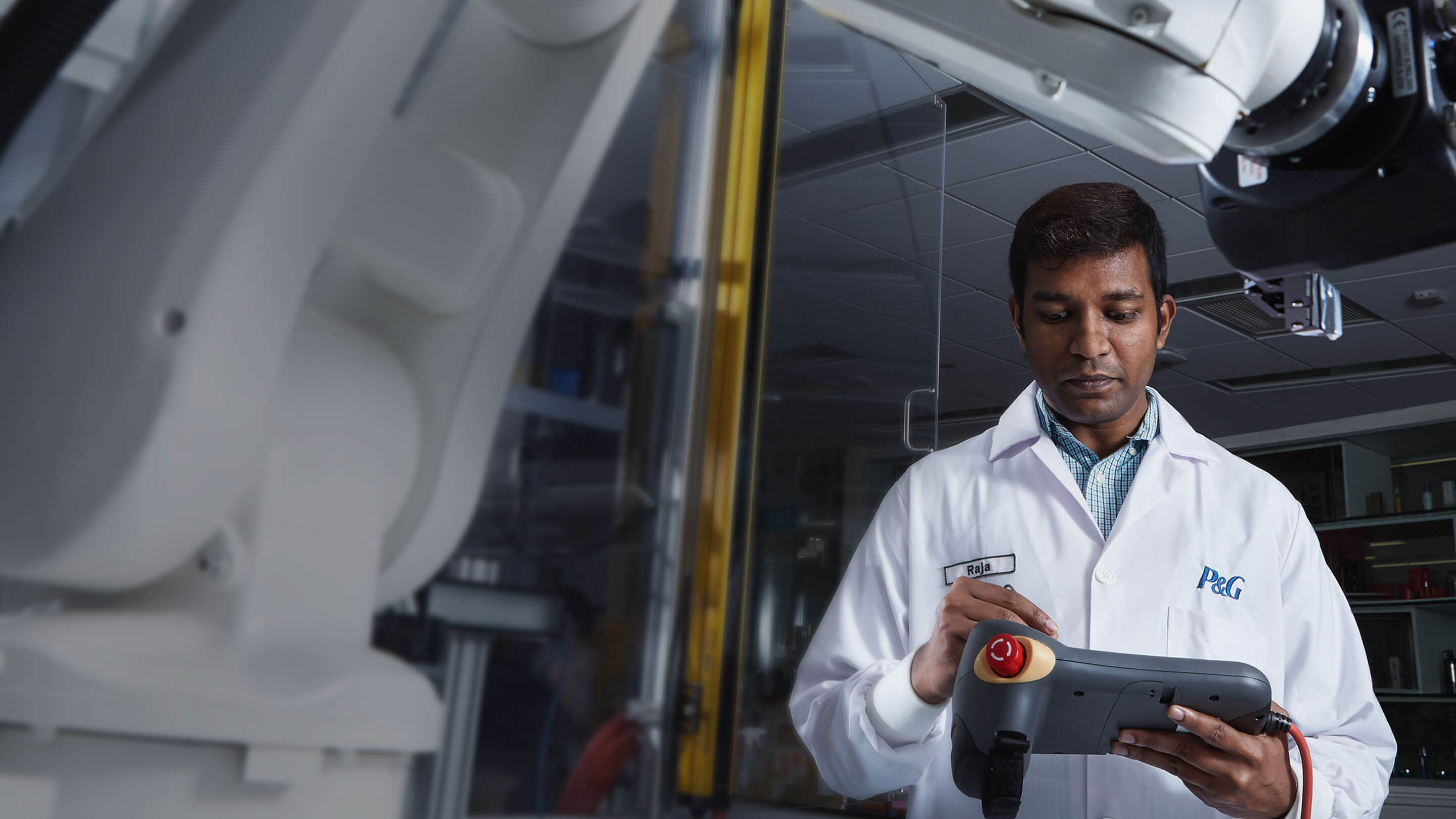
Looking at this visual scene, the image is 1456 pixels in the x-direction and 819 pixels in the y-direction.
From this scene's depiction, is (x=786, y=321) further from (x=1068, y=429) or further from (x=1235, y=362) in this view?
(x=1235, y=362)

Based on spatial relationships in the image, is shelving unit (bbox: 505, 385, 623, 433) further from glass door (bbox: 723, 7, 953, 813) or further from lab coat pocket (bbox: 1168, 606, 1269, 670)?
glass door (bbox: 723, 7, 953, 813)

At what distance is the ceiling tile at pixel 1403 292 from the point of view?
4.04 m

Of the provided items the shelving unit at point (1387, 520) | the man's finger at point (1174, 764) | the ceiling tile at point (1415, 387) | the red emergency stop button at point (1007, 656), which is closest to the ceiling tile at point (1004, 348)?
the ceiling tile at point (1415, 387)

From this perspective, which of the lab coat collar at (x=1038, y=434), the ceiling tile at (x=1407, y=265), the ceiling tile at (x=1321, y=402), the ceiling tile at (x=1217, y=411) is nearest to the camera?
the lab coat collar at (x=1038, y=434)

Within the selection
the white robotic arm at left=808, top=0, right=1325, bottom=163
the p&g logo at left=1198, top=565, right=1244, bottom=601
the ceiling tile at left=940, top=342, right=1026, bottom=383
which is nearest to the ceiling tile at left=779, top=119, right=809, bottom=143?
the p&g logo at left=1198, top=565, right=1244, bottom=601

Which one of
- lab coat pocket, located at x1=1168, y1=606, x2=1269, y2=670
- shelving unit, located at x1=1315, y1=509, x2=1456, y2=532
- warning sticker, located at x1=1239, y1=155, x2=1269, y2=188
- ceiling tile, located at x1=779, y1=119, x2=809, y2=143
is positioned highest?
ceiling tile, located at x1=779, y1=119, x2=809, y2=143

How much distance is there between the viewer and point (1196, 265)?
413cm

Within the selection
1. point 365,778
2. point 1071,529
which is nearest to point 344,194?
point 365,778

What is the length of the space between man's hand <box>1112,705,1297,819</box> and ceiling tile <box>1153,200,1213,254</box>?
10.0ft

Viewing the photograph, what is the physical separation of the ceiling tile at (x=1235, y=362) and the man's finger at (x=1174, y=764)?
173 inches

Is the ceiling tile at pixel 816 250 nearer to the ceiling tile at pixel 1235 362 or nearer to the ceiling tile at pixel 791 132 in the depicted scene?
the ceiling tile at pixel 791 132

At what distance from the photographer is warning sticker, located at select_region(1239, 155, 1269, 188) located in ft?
1.72

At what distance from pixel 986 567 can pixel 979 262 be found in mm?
3200

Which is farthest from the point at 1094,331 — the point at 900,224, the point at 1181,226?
the point at 1181,226
